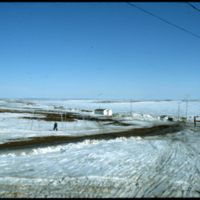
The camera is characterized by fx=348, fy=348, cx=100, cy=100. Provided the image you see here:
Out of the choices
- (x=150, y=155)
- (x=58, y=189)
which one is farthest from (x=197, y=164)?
(x=58, y=189)

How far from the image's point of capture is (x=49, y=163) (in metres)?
16.7

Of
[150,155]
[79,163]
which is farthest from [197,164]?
[79,163]

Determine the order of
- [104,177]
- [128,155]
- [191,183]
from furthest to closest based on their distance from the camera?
[128,155], [104,177], [191,183]

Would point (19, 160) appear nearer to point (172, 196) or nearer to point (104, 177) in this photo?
point (104, 177)

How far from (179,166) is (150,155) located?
405 cm

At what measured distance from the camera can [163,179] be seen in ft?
42.8

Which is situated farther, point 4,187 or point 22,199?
point 4,187

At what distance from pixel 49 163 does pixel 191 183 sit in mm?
7101

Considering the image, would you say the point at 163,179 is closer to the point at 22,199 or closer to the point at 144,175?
the point at 144,175

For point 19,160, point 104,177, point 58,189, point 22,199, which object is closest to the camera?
point 22,199

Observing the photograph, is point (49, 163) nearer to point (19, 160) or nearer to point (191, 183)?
point (19, 160)

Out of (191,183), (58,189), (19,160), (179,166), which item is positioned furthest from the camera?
(19,160)

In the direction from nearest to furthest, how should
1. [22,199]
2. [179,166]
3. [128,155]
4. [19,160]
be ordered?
[22,199], [179,166], [19,160], [128,155]

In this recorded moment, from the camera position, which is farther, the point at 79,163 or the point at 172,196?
the point at 79,163
